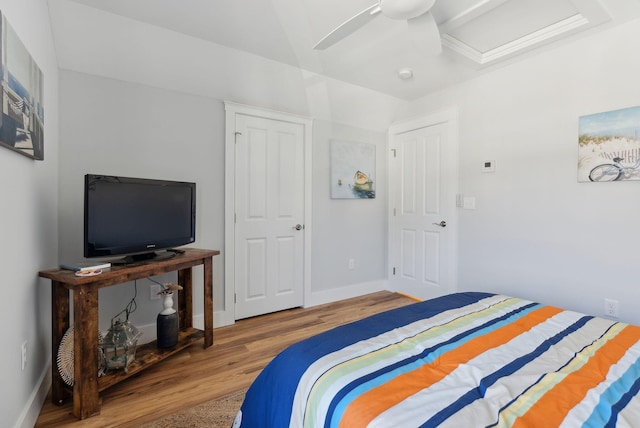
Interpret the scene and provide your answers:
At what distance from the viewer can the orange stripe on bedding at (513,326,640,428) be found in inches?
29.8

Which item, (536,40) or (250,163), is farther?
(250,163)

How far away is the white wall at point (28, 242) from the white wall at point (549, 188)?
3.42 m

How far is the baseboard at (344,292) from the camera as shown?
135 inches

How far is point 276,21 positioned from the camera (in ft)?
7.00

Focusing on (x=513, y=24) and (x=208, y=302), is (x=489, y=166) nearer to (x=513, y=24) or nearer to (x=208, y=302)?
(x=513, y=24)

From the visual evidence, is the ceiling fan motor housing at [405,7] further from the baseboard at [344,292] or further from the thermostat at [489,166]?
the baseboard at [344,292]

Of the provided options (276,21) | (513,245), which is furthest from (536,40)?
(276,21)

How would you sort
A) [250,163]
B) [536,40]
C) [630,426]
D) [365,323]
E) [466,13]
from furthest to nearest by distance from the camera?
1. [250,163]
2. [536,40]
3. [466,13]
4. [365,323]
5. [630,426]

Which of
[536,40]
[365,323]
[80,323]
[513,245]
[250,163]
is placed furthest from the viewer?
[250,163]

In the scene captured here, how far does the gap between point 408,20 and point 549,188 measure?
1877mm

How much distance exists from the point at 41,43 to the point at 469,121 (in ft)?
11.3

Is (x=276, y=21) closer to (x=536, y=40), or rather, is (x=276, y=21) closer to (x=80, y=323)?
(x=536, y=40)

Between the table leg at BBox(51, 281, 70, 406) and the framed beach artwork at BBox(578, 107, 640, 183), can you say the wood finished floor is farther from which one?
the framed beach artwork at BBox(578, 107, 640, 183)

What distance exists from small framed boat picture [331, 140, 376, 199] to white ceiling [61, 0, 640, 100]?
36.5 inches
